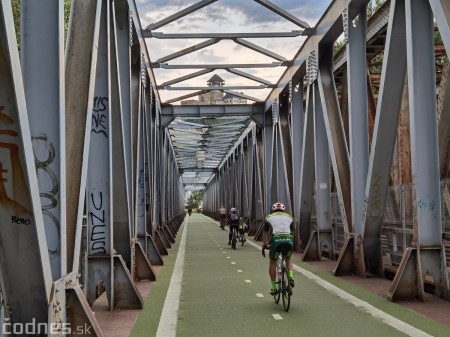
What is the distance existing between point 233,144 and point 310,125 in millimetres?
28009

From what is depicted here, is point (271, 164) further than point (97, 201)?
Yes

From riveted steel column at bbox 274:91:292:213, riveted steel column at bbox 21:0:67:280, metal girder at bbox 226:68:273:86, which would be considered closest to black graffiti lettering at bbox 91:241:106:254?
riveted steel column at bbox 21:0:67:280

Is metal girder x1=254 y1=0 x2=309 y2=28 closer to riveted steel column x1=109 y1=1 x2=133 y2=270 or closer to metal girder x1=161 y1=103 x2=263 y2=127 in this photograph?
riveted steel column x1=109 y1=1 x2=133 y2=270

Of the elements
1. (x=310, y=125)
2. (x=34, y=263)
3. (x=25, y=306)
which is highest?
(x=310, y=125)

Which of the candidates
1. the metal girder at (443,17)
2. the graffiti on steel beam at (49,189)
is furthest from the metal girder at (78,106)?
the metal girder at (443,17)

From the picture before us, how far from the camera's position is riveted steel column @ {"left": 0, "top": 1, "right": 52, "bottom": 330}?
463cm

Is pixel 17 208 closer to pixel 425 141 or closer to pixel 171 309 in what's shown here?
pixel 171 309

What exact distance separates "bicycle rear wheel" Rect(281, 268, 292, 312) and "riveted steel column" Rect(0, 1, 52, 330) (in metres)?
4.80

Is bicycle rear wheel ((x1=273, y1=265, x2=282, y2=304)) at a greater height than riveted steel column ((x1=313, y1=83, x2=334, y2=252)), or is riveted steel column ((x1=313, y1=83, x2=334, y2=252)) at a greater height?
riveted steel column ((x1=313, y1=83, x2=334, y2=252))

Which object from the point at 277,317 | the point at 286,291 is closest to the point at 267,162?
the point at 286,291

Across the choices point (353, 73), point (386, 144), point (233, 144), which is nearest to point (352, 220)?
point (386, 144)

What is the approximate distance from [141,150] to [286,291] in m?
8.45

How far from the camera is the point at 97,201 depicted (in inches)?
383

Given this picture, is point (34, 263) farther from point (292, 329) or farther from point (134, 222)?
point (134, 222)
